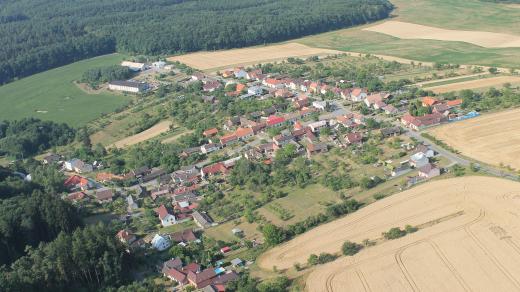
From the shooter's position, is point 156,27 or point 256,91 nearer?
point 256,91

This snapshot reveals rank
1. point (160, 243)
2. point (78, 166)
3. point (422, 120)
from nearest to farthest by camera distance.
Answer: point (160, 243) < point (422, 120) < point (78, 166)

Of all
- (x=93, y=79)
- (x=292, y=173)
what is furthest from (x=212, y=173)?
(x=93, y=79)

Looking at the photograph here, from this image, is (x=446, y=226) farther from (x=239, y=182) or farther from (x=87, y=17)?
(x=87, y=17)

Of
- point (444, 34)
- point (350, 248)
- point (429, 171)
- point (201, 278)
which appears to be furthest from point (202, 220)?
point (444, 34)

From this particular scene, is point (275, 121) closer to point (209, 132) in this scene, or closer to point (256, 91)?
point (209, 132)

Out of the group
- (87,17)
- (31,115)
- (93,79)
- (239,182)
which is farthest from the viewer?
(87,17)

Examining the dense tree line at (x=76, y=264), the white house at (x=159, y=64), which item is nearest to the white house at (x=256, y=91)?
the white house at (x=159, y=64)
